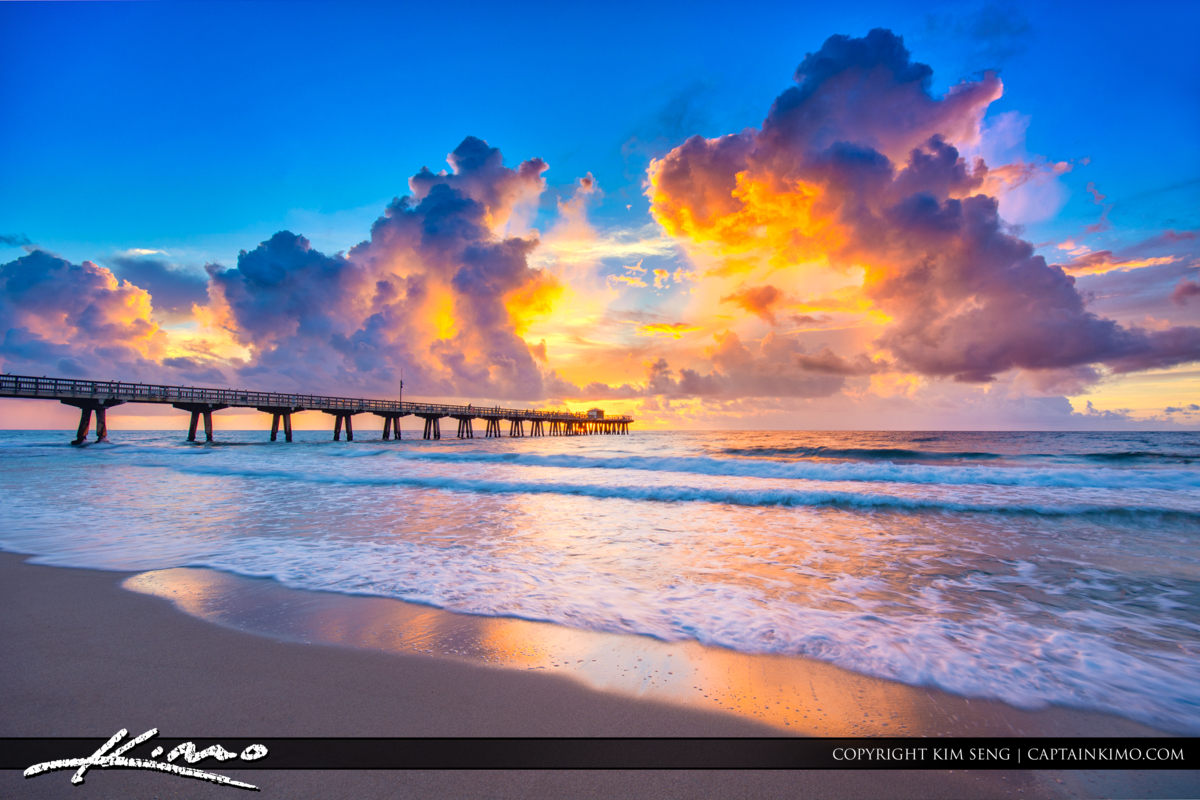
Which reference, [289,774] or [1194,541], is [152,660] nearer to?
[289,774]

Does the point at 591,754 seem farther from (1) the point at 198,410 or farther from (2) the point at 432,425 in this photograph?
(2) the point at 432,425

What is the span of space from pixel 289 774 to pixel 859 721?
10.7ft

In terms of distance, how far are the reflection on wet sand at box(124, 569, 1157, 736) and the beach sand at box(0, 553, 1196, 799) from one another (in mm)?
29

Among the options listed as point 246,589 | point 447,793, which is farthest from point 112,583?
point 447,793

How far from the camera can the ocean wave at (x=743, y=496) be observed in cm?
1249

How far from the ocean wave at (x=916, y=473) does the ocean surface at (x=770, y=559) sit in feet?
7.01

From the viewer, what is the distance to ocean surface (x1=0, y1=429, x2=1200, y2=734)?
423cm

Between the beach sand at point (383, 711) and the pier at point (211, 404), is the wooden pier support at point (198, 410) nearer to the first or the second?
the pier at point (211, 404)

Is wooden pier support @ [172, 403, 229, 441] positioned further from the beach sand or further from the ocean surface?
the beach sand

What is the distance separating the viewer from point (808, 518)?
11.6 meters

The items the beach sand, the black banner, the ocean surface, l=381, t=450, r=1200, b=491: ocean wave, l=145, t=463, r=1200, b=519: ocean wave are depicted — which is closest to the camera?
the beach sand
